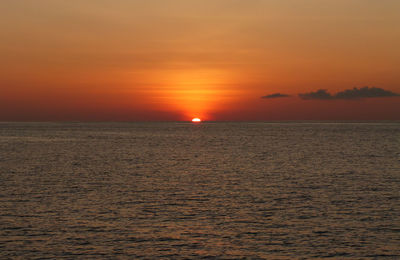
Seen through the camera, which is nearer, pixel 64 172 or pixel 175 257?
pixel 175 257

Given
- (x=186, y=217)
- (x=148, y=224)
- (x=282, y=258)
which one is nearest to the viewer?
(x=282, y=258)

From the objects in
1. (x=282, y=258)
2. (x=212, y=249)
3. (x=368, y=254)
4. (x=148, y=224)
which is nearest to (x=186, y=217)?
(x=148, y=224)

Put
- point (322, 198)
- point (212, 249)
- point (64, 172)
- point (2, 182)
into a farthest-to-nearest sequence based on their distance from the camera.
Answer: point (64, 172), point (2, 182), point (322, 198), point (212, 249)

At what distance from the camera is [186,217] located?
33406 mm

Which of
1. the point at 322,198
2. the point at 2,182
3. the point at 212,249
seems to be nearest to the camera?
the point at 212,249

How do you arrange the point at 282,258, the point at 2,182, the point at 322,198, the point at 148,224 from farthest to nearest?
1. the point at 2,182
2. the point at 322,198
3. the point at 148,224
4. the point at 282,258

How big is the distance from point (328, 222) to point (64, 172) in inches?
1597

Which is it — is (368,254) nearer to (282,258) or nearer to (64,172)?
(282,258)

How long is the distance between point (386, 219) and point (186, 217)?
13839 millimetres

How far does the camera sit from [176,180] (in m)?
54.1

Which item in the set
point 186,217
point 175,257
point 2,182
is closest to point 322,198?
point 186,217

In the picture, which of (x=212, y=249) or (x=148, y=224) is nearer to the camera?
(x=212, y=249)

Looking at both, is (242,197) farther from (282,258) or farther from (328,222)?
(282,258)

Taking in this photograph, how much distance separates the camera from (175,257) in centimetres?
2445
